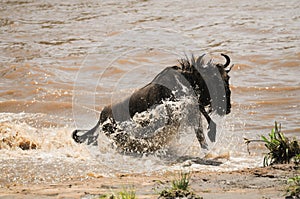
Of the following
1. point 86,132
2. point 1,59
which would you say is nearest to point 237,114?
point 86,132

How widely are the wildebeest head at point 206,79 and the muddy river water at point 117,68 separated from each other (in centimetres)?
45

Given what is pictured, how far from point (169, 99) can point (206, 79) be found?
576mm

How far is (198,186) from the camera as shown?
17.4ft

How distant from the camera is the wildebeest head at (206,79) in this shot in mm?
7586

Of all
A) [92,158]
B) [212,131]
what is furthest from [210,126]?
[92,158]

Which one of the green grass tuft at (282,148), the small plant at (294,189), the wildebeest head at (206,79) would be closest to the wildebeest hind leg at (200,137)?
the wildebeest head at (206,79)

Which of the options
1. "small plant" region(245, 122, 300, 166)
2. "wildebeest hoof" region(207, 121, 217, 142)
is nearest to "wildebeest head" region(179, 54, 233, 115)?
"wildebeest hoof" region(207, 121, 217, 142)

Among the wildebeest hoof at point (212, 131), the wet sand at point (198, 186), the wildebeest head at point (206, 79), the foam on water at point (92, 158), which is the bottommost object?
the foam on water at point (92, 158)

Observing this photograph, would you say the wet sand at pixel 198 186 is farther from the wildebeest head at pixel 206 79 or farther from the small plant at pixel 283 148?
the wildebeest head at pixel 206 79

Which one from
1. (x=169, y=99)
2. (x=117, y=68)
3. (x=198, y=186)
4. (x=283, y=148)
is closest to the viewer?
(x=198, y=186)

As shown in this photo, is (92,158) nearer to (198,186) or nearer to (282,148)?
(198,186)

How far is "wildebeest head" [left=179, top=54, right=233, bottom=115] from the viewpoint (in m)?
7.59

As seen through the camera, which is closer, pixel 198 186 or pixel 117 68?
pixel 198 186

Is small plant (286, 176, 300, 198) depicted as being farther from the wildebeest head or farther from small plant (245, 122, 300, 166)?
the wildebeest head
